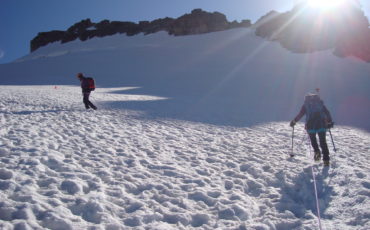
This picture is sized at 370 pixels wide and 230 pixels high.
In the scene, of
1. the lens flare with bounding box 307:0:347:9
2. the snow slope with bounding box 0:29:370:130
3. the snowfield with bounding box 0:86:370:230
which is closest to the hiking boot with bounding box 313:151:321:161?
the snowfield with bounding box 0:86:370:230

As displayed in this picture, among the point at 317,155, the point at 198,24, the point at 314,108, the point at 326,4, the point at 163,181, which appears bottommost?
the point at 163,181

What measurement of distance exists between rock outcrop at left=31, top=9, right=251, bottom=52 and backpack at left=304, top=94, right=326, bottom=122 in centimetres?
5832

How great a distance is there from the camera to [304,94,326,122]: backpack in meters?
6.90

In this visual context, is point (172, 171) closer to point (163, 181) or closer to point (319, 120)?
point (163, 181)

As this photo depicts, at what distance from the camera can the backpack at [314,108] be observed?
272 inches

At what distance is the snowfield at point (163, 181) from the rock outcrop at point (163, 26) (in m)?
57.5

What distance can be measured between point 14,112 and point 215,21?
59.8m

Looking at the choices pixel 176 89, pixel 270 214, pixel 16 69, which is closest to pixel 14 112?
pixel 270 214

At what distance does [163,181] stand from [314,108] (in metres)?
4.45

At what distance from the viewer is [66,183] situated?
4816 millimetres

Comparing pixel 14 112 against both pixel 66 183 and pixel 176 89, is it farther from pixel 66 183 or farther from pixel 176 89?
pixel 176 89

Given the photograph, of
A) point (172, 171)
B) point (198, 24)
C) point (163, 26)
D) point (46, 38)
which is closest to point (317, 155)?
point (172, 171)

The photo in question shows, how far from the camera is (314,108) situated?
6.95 meters

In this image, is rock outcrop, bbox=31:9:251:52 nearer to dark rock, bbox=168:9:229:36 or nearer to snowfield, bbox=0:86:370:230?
dark rock, bbox=168:9:229:36
